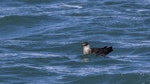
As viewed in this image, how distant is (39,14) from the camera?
38500 millimetres

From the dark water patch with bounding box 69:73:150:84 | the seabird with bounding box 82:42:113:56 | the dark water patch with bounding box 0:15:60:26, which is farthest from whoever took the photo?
the dark water patch with bounding box 0:15:60:26

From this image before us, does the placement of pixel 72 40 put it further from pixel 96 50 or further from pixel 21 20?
pixel 21 20

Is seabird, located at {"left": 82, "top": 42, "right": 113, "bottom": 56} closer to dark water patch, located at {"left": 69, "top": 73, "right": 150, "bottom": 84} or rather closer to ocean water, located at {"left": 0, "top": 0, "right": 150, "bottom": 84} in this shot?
ocean water, located at {"left": 0, "top": 0, "right": 150, "bottom": 84}

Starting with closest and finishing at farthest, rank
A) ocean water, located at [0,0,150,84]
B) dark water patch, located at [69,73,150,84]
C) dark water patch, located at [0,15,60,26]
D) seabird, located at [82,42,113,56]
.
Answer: dark water patch, located at [69,73,150,84] < ocean water, located at [0,0,150,84] < seabird, located at [82,42,113,56] < dark water patch, located at [0,15,60,26]

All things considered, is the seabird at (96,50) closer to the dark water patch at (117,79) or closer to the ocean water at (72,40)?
the ocean water at (72,40)

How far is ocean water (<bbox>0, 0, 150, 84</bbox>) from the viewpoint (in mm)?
28266

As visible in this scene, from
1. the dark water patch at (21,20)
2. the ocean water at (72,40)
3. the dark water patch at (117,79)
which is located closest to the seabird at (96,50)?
the ocean water at (72,40)

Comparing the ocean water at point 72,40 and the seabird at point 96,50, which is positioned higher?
the seabird at point 96,50

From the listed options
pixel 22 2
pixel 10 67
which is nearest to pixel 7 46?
pixel 10 67

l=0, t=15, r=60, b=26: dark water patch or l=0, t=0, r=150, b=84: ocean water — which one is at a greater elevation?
l=0, t=15, r=60, b=26: dark water patch

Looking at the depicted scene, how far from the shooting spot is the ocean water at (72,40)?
2827 cm

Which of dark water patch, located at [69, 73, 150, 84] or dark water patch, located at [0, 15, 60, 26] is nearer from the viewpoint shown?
dark water patch, located at [69, 73, 150, 84]

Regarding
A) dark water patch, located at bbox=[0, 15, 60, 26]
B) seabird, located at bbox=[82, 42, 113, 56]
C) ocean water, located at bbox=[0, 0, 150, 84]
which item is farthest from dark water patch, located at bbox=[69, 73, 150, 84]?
dark water patch, located at bbox=[0, 15, 60, 26]

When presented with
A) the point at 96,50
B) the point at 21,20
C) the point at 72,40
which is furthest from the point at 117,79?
the point at 21,20
